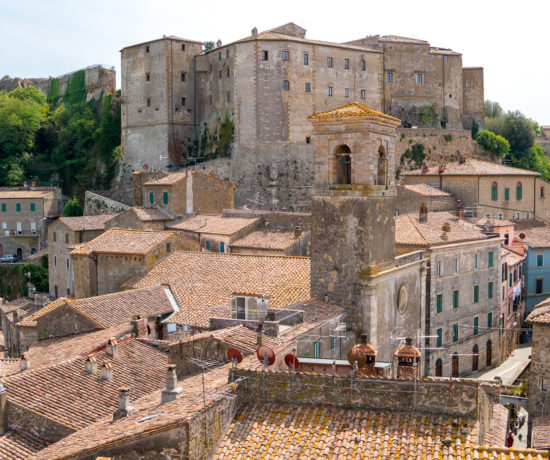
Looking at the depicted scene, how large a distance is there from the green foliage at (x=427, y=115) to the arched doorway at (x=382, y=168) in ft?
170

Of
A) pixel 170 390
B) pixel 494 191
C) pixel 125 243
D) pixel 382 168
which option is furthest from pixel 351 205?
pixel 494 191

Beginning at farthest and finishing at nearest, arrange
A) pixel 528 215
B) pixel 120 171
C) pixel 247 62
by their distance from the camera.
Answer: pixel 120 171, pixel 247 62, pixel 528 215

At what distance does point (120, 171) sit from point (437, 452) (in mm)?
60891

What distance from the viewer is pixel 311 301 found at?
22.0 m

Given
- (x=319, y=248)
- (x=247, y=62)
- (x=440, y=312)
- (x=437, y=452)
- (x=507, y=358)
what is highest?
(x=247, y=62)

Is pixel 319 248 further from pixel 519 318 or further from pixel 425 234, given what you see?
pixel 519 318

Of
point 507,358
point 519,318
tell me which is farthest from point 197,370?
point 519,318

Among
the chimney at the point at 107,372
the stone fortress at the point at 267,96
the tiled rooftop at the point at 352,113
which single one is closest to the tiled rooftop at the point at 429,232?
the tiled rooftop at the point at 352,113

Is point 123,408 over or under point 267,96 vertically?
under

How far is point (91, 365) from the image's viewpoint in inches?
672

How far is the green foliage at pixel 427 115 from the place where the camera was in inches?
2869

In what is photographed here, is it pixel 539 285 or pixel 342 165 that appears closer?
pixel 342 165

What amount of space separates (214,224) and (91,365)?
23.1m

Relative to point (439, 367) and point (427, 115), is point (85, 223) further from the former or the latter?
point (427, 115)
